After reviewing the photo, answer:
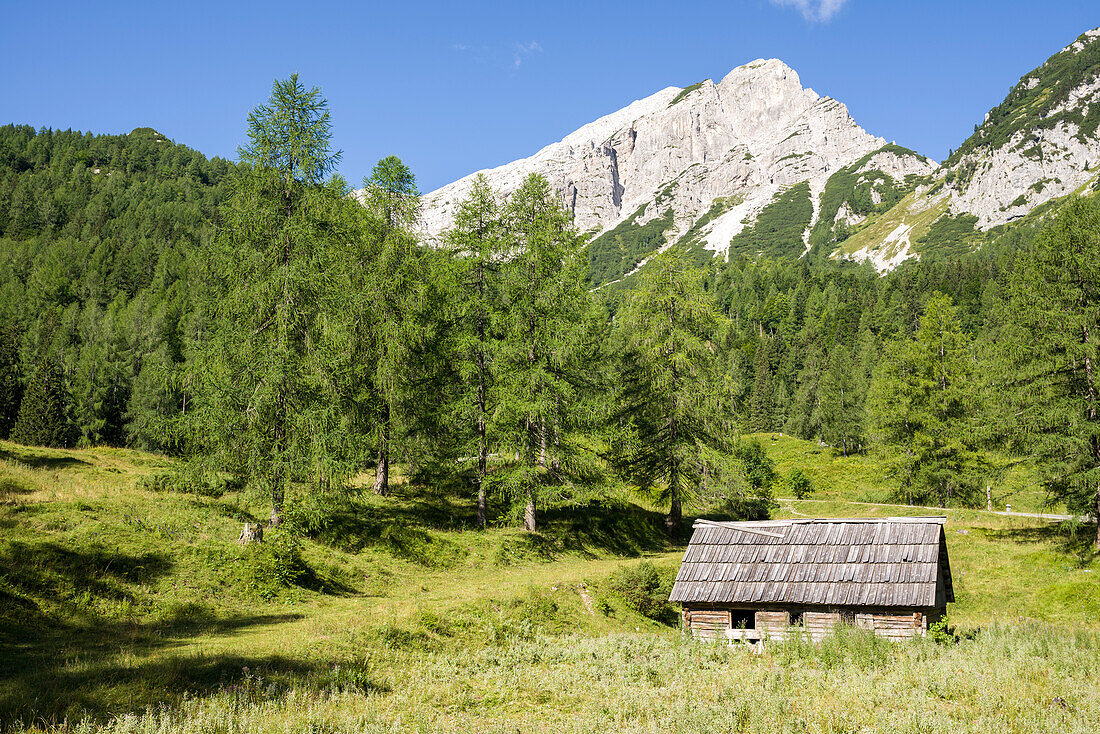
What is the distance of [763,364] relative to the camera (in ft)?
398

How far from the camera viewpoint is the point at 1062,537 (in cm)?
2981

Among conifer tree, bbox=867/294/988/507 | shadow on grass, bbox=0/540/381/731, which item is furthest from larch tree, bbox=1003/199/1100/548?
shadow on grass, bbox=0/540/381/731

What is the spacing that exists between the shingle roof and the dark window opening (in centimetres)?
108

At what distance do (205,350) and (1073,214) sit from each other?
36649 mm

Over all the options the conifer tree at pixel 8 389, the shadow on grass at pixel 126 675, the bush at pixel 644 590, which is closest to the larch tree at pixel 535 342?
the bush at pixel 644 590

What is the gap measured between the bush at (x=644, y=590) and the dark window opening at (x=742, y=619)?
2.54 metres

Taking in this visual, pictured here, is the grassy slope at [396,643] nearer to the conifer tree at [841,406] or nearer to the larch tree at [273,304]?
the larch tree at [273,304]

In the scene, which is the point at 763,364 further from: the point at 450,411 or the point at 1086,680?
the point at 1086,680

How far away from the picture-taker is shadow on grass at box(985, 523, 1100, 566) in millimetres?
26859

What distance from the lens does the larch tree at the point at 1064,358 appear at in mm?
26891

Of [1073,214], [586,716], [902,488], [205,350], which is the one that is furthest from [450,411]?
[902,488]

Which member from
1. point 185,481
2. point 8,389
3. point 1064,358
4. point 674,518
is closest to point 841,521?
point 674,518

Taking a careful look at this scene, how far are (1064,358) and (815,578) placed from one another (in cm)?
1894

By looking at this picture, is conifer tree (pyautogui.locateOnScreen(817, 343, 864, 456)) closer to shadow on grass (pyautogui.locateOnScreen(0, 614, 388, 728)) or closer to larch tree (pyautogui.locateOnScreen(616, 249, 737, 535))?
larch tree (pyautogui.locateOnScreen(616, 249, 737, 535))
